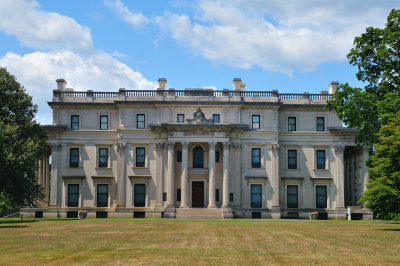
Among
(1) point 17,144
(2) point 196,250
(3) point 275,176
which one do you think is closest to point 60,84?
(1) point 17,144

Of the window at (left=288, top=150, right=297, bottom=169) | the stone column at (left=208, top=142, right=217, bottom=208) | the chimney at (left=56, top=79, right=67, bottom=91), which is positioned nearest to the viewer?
the stone column at (left=208, top=142, right=217, bottom=208)

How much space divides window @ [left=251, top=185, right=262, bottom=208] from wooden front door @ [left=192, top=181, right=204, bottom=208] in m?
5.88

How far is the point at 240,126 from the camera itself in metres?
62.5

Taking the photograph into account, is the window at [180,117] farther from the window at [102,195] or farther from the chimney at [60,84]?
the chimney at [60,84]

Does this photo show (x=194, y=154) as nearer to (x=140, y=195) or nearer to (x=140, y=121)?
(x=140, y=121)

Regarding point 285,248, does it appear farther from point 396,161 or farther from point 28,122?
point 28,122

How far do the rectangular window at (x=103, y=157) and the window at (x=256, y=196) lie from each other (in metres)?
17.6

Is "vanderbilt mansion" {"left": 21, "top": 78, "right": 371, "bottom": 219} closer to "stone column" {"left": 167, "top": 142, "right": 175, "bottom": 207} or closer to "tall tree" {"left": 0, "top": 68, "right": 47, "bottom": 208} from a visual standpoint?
"stone column" {"left": 167, "top": 142, "right": 175, "bottom": 207}

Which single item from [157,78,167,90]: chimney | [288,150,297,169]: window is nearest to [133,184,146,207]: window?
[157,78,167,90]: chimney

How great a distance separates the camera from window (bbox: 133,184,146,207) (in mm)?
63562

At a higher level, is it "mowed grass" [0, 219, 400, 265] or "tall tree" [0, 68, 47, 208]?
"tall tree" [0, 68, 47, 208]

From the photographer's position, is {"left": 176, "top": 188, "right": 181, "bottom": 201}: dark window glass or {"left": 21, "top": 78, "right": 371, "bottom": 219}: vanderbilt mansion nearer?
{"left": 21, "top": 78, "right": 371, "bottom": 219}: vanderbilt mansion

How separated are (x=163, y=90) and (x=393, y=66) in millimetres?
28805

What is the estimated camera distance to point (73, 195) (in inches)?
2530
